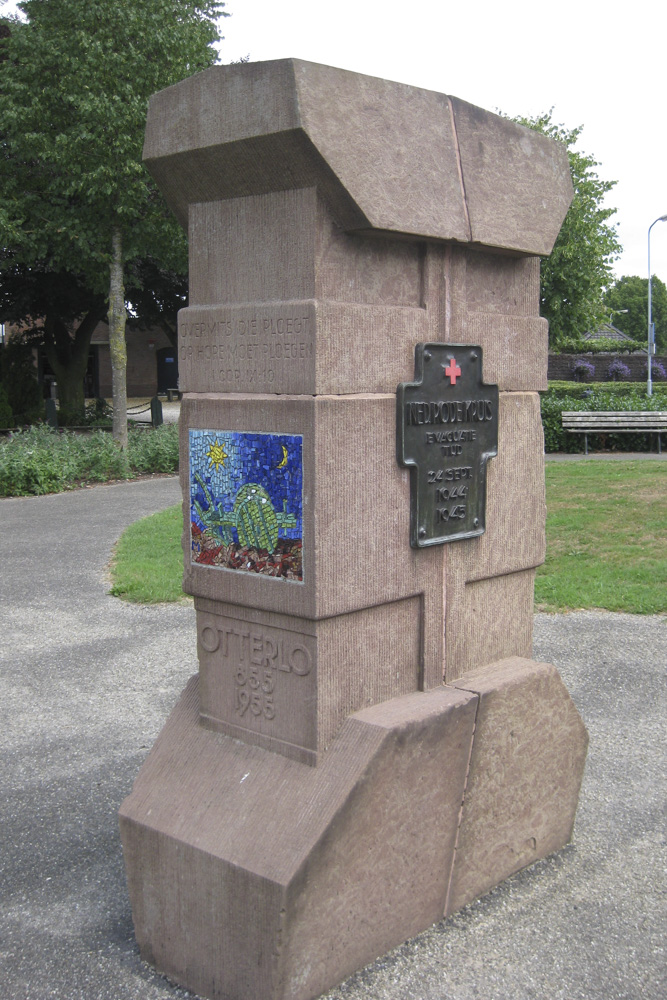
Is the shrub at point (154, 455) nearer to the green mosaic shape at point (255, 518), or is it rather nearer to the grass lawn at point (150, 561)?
the grass lawn at point (150, 561)

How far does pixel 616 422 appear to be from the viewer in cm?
1783

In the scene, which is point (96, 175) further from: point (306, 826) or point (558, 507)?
point (306, 826)

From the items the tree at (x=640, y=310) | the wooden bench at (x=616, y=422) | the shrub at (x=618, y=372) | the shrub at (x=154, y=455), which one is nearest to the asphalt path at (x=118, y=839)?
the shrub at (x=154, y=455)

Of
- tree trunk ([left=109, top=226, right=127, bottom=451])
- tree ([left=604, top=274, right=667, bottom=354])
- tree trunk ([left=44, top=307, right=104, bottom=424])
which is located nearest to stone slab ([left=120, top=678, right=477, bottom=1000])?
tree trunk ([left=109, top=226, right=127, bottom=451])

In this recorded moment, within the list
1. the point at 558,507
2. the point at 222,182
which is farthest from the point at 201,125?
the point at 558,507

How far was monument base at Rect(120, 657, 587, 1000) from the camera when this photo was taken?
2.96 meters

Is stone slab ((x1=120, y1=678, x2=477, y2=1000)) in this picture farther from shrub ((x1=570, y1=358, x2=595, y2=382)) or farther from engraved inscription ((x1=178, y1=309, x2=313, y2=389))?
shrub ((x1=570, y1=358, x2=595, y2=382))

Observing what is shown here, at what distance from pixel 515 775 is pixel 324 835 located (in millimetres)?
1031

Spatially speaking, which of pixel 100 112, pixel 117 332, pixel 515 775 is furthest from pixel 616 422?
pixel 515 775

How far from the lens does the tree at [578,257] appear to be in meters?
26.8

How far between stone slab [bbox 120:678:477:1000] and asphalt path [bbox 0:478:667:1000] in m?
0.14

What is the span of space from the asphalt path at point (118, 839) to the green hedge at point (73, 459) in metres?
6.44

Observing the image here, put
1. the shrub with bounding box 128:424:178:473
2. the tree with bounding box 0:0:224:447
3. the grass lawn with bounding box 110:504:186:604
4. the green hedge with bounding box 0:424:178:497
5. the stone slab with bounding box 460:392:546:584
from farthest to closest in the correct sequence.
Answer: the shrub with bounding box 128:424:178:473 < the tree with bounding box 0:0:224:447 < the green hedge with bounding box 0:424:178:497 < the grass lawn with bounding box 110:504:186:604 < the stone slab with bounding box 460:392:546:584

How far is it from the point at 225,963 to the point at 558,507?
30.2 feet
